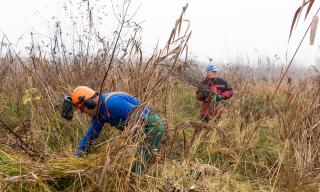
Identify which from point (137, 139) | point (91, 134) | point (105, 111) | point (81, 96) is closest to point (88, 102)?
point (81, 96)

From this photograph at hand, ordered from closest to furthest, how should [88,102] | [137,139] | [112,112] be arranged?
[137,139] < [88,102] < [112,112]

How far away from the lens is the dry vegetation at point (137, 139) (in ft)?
7.54

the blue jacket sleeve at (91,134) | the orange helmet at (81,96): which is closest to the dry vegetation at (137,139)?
the blue jacket sleeve at (91,134)

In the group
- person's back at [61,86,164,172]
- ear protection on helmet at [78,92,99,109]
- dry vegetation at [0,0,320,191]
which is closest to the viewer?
dry vegetation at [0,0,320,191]

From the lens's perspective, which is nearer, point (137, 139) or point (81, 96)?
point (137, 139)

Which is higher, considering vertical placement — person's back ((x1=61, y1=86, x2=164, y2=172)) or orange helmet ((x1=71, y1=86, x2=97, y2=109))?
orange helmet ((x1=71, y1=86, x2=97, y2=109))

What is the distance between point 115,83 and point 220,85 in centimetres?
237

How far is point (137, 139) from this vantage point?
2475 mm

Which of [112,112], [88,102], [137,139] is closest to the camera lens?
[137,139]

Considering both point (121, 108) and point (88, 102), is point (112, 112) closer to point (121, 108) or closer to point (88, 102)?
point (121, 108)

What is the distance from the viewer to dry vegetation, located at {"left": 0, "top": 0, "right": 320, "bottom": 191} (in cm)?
230

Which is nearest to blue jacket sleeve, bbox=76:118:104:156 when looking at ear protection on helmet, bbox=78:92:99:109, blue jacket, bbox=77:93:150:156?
Answer: blue jacket, bbox=77:93:150:156

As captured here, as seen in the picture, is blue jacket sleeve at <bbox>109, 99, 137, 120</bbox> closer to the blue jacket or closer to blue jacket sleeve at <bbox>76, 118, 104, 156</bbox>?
the blue jacket

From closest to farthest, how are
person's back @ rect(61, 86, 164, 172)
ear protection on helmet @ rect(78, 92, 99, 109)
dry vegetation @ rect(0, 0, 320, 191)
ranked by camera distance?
dry vegetation @ rect(0, 0, 320, 191)
person's back @ rect(61, 86, 164, 172)
ear protection on helmet @ rect(78, 92, 99, 109)
